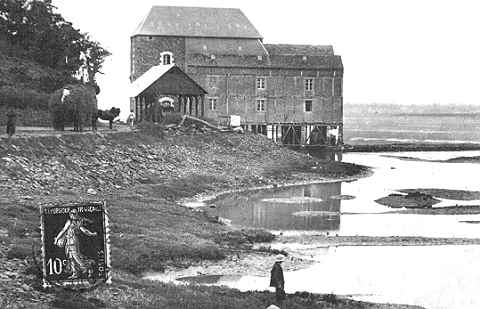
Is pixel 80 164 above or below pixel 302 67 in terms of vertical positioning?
below

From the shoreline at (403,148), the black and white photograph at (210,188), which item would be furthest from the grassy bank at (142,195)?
the shoreline at (403,148)

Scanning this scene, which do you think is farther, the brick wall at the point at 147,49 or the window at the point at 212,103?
the brick wall at the point at 147,49

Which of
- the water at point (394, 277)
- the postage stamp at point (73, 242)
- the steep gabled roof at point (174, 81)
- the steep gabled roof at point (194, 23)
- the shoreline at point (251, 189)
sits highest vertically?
the steep gabled roof at point (194, 23)

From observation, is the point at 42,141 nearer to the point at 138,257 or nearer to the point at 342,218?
the point at 342,218

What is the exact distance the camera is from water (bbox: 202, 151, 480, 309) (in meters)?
21.0

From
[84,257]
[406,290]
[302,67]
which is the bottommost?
[406,290]

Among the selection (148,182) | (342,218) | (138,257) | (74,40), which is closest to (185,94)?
(74,40)

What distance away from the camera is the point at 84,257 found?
50.5ft

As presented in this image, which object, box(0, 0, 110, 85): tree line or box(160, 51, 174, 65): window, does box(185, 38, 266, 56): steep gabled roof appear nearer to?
box(160, 51, 174, 65): window

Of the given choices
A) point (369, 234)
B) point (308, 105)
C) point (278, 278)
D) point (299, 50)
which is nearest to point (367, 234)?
point (369, 234)

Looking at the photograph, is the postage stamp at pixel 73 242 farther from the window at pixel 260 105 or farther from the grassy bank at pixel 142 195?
the window at pixel 260 105

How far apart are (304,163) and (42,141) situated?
2453 cm

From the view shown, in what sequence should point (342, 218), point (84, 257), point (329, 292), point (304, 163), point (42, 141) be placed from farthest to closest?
point (304, 163) < point (42, 141) < point (342, 218) < point (329, 292) < point (84, 257)

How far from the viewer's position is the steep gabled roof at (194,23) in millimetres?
79688
